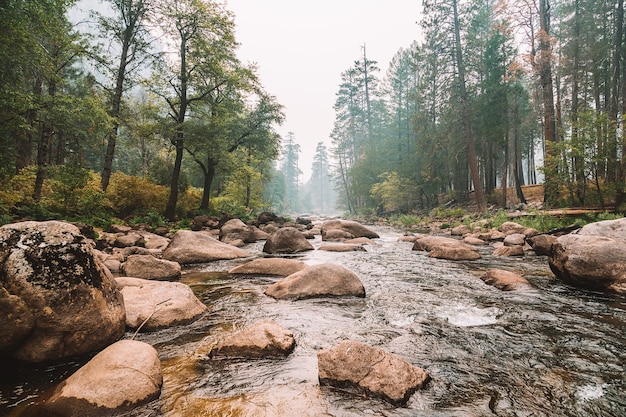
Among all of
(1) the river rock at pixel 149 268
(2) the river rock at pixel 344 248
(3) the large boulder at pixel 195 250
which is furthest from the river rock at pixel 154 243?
(2) the river rock at pixel 344 248


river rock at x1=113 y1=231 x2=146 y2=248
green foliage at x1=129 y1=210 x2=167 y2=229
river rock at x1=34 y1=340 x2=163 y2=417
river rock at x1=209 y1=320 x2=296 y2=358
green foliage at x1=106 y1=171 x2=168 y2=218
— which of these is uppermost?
green foliage at x1=106 y1=171 x2=168 y2=218

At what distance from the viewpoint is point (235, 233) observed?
1256cm

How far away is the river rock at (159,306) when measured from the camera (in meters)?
3.58

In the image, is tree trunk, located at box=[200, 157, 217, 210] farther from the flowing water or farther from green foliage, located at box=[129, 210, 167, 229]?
the flowing water

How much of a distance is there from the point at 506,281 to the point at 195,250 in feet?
23.2

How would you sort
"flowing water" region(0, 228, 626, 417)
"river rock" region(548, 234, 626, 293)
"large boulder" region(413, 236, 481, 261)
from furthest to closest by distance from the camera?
"large boulder" region(413, 236, 481, 261) < "river rock" region(548, 234, 626, 293) < "flowing water" region(0, 228, 626, 417)

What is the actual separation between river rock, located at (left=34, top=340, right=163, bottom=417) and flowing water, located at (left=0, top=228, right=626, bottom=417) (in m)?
0.11

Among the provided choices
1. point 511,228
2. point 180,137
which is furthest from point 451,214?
point 180,137

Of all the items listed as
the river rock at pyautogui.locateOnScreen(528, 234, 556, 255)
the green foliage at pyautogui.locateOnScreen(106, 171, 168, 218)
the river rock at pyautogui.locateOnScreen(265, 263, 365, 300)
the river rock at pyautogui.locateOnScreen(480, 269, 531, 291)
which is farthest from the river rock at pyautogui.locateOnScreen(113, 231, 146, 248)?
the river rock at pyautogui.locateOnScreen(528, 234, 556, 255)

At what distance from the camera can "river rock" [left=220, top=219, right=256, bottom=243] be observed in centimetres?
1234

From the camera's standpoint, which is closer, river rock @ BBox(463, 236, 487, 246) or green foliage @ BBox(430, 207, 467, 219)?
river rock @ BBox(463, 236, 487, 246)

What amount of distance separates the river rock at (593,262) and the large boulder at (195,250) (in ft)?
24.3

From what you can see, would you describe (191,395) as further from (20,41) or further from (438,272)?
(20,41)

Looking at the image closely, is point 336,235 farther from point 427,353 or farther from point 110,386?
point 110,386
